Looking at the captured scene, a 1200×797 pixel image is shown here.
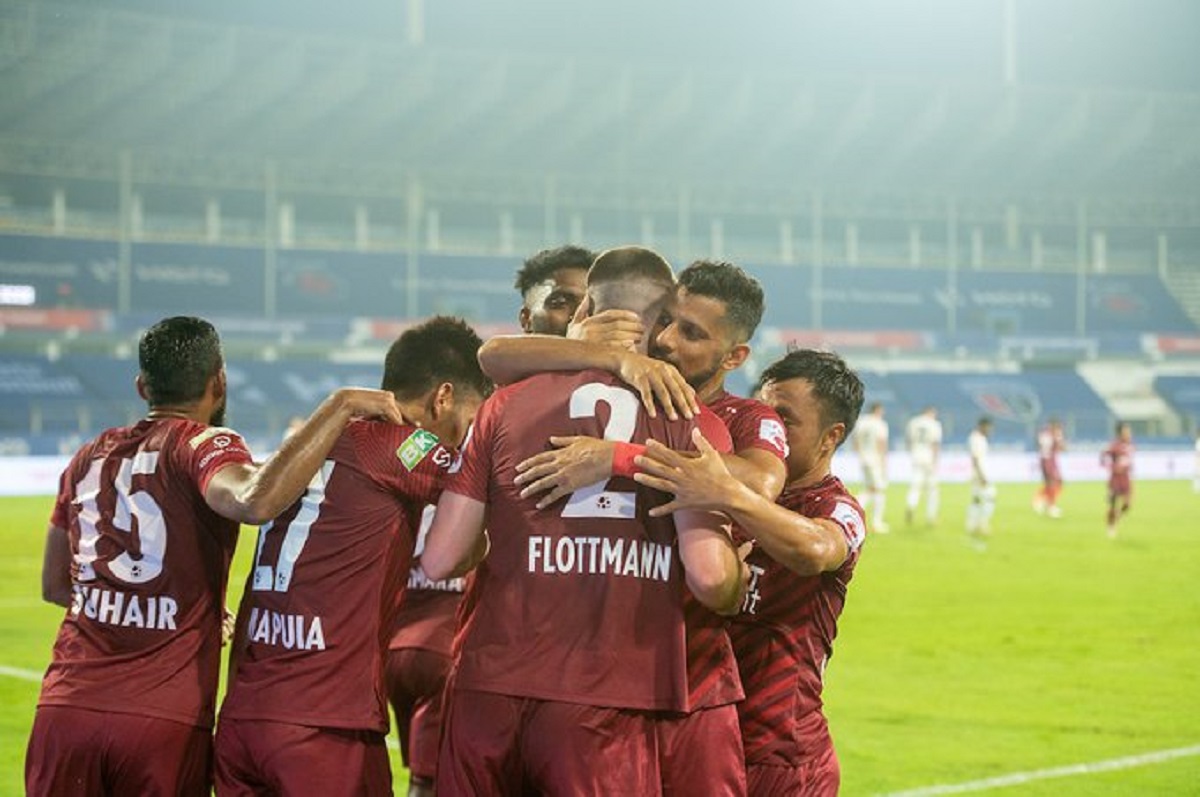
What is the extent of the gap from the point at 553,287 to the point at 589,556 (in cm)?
242

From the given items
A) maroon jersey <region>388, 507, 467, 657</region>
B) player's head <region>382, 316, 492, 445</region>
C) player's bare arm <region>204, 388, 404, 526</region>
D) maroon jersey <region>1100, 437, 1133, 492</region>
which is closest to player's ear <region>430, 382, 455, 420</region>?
player's head <region>382, 316, 492, 445</region>

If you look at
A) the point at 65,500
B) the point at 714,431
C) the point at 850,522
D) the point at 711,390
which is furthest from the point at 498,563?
the point at 65,500

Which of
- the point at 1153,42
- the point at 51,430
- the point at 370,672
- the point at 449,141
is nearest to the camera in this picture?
the point at 370,672

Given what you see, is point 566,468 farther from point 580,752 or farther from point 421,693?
point 421,693

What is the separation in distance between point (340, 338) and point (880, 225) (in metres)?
24.2

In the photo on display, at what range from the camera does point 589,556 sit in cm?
382

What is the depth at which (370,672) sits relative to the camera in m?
4.36

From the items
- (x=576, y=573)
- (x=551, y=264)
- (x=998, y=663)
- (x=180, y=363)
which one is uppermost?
(x=551, y=264)

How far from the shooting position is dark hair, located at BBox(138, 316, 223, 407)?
459 centimetres

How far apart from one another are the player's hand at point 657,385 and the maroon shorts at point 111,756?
1.72 meters

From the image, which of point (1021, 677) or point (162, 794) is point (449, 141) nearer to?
point (1021, 677)

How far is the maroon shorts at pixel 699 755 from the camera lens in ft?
12.9

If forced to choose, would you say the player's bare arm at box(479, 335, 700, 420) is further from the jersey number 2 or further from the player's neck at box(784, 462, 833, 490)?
the player's neck at box(784, 462, 833, 490)

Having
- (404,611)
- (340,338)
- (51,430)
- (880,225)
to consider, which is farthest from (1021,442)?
(404,611)
